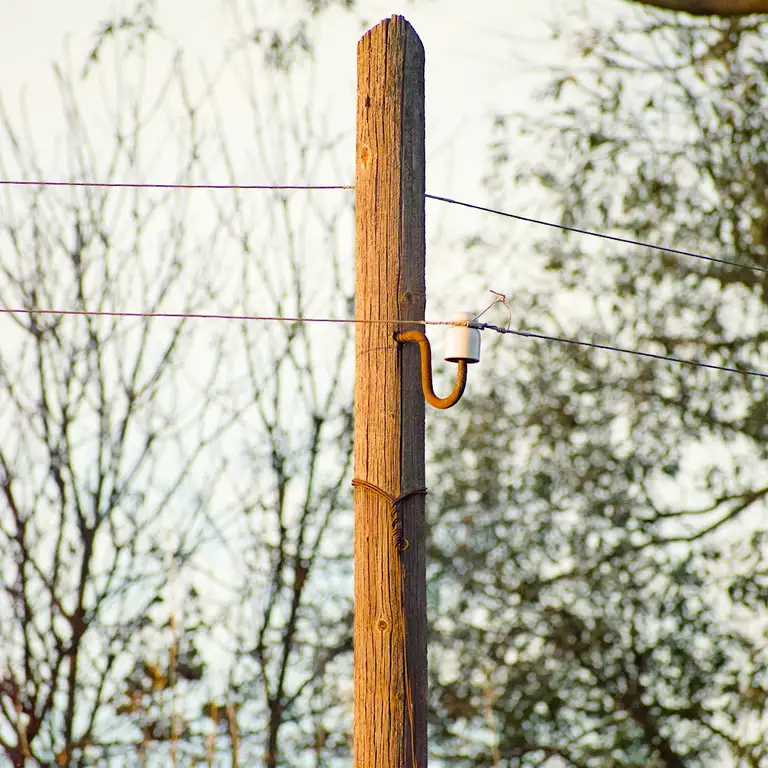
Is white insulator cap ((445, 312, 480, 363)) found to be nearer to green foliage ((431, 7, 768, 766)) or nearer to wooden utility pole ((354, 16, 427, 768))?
wooden utility pole ((354, 16, 427, 768))

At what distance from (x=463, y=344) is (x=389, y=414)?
1.11 feet

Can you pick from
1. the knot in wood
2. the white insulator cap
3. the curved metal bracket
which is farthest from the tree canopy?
the knot in wood

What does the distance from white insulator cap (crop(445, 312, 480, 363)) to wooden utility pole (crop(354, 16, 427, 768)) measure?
12 centimetres

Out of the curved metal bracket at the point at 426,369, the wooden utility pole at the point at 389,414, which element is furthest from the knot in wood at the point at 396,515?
the curved metal bracket at the point at 426,369

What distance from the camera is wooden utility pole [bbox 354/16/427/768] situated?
3.59 meters

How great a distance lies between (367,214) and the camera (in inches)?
152

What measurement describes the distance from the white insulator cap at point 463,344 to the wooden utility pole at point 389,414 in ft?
0.39

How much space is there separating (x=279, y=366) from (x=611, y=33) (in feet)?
14.4

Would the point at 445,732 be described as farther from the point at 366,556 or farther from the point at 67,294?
the point at 366,556

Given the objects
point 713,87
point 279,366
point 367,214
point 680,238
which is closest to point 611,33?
point 713,87

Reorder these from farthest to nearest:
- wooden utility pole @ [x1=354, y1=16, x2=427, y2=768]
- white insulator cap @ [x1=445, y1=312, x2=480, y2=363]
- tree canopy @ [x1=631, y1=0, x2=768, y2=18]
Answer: tree canopy @ [x1=631, y1=0, x2=768, y2=18] → white insulator cap @ [x1=445, y1=312, x2=480, y2=363] → wooden utility pole @ [x1=354, y1=16, x2=427, y2=768]

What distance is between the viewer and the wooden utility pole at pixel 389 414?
3586 mm

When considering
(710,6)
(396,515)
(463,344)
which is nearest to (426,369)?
(463,344)

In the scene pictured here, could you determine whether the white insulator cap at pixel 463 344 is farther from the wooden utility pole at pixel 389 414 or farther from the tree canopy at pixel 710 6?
the tree canopy at pixel 710 6
